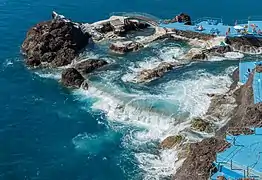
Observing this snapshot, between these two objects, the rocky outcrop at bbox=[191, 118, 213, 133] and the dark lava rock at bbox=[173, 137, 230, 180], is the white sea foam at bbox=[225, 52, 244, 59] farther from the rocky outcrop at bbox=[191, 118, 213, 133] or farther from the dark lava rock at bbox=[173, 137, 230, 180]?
the dark lava rock at bbox=[173, 137, 230, 180]

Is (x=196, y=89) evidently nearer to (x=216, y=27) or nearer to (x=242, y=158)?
(x=216, y=27)

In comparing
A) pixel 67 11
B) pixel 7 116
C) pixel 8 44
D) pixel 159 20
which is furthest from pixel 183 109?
pixel 67 11

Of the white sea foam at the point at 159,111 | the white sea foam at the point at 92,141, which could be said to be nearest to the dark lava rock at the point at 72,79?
the white sea foam at the point at 159,111

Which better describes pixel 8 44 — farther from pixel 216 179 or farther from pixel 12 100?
pixel 216 179

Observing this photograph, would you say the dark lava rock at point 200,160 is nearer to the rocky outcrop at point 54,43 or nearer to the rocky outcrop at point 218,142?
the rocky outcrop at point 218,142

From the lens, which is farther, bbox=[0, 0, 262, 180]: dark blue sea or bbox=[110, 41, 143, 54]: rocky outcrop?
bbox=[110, 41, 143, 54]: rocky outcrop

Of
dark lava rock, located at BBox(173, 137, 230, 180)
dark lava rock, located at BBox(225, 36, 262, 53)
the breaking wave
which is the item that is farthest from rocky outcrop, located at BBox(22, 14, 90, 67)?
dark lava rock, located at BBox(173, 137, 230, 180)
